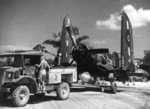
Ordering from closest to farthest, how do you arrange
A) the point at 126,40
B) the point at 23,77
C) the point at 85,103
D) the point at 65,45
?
the point at 23,77
the point at 85,103
the point at 126,40
the point at 65,45

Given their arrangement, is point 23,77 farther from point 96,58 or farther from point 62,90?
point 96,58

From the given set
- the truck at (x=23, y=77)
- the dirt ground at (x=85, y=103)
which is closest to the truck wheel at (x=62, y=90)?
the truck at (x=23, y=77)

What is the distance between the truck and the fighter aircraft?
4039 millimetres

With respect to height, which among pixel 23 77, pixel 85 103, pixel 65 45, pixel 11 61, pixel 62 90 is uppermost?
→ pixel 65 45

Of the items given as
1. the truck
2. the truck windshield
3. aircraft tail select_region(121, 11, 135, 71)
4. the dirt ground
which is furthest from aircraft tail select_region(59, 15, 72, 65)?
the truck windshield

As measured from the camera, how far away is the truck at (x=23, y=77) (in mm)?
7035

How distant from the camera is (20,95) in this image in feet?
23.4

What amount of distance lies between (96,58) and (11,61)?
7242 millimetres

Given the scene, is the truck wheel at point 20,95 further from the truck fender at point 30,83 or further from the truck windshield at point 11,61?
the truck windshield at point 11,61

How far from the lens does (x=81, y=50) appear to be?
13555mm

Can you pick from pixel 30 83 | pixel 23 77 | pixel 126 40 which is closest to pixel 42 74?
pixel 30 83

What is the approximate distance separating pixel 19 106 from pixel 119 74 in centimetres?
839

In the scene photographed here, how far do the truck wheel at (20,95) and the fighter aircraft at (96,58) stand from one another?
18.4 ft

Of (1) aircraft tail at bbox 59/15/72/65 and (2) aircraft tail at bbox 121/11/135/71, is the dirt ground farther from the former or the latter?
(1) aircraft tail at bbox 59/15/72/65
